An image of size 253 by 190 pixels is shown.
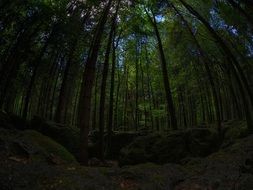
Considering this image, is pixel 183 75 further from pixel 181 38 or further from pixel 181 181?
pixel 181 181

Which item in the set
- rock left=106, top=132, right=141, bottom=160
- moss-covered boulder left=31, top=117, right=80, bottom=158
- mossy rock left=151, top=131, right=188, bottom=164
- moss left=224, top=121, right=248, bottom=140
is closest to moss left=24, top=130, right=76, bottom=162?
moss-covered boulder left=31, top=117, right=80, bottom=158

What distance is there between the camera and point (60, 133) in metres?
11.7

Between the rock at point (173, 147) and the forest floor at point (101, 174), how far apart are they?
4.00 m

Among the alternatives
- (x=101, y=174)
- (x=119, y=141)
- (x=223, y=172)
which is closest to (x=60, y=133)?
(x=119, y=141)

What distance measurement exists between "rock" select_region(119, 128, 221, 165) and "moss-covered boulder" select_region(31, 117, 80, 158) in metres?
1.83

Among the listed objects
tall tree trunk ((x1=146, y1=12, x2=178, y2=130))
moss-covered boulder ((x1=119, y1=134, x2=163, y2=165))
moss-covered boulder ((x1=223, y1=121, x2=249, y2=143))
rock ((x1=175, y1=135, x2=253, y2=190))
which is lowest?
rock ((x1=175, y1=135, x2=253, y2=190))

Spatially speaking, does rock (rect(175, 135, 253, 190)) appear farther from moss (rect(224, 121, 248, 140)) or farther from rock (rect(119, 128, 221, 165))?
rock (rect(119, 128, 221, 165))

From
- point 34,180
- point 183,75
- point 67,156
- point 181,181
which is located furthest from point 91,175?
point 183,75

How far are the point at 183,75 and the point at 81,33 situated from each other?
976 centimetres

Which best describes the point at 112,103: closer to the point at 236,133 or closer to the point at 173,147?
the point at 173,147

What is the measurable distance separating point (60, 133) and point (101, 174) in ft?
22.0

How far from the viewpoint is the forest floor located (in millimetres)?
4598

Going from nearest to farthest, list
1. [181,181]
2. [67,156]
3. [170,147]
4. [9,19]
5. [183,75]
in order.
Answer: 1. [181,181]
2. [67,156]
3. [9,19]
4. [170,147]
5. [183,75]

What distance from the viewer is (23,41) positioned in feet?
37.1
